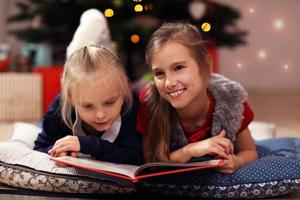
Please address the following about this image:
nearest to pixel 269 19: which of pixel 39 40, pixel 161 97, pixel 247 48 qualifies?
pixel 247 48

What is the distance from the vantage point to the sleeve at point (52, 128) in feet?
4.01

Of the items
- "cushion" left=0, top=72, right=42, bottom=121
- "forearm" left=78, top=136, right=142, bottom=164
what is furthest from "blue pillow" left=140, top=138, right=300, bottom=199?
"cushion" left=0, top=72, right=42, bottom=121

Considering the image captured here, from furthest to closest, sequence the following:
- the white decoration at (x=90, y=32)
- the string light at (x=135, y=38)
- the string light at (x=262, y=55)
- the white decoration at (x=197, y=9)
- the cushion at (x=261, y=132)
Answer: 1. the string light at (x=262, y=55)
2. the string light at (x=135, y=38)
3. the white decoration at (x=197, y=9)
4. the cushion at (x=261, y=132)
5. the white decoration at (x=90, y=32)

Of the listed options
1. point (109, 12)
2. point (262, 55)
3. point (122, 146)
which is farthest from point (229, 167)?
point (262, 55)

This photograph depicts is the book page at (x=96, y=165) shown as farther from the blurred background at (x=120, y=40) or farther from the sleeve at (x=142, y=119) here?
the blurred background at (x=120, y=40)

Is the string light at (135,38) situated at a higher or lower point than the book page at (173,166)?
higher

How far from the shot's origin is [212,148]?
42.4 inches

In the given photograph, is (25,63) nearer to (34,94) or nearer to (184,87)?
(34,94)

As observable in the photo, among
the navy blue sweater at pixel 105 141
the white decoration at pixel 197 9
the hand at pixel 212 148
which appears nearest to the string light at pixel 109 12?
the white decoration at pixel 197 9

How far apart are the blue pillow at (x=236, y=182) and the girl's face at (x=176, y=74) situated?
18 cm

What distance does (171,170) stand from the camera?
102 centimetres

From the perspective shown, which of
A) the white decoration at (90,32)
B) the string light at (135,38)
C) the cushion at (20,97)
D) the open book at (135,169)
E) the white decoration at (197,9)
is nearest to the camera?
the open book at (135,169)

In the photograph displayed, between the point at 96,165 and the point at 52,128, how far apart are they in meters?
0.26

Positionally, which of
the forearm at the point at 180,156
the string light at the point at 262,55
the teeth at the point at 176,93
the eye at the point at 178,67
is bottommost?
the forearm at the point at 180,156
